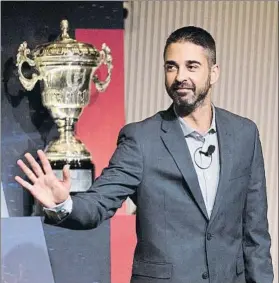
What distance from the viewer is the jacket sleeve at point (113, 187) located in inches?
64.2

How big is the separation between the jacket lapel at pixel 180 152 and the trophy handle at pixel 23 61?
38.6 inches

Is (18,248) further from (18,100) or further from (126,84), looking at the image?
(126,84)

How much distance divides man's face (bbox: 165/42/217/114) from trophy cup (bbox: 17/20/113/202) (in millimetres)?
916

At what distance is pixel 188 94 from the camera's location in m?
1.75

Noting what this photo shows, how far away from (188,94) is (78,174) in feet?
3.29

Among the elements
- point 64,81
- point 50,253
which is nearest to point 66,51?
point 64,81

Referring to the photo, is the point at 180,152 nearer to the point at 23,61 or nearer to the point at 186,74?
the point at 186,74

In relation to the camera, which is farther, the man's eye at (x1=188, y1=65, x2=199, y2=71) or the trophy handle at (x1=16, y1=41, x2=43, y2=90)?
the trophy handle at (x1=16, y1=41, x2=43, y2=90)

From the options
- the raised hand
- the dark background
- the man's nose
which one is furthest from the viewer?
the dark background

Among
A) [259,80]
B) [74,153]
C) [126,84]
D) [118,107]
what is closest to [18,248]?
[74,153]

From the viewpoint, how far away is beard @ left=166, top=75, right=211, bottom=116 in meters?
1.75

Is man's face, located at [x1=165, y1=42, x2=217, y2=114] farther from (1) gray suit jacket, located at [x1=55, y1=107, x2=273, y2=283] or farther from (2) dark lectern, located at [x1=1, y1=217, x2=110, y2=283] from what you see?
(2) dark lectern, located at [x1=1, y1=217, x2=110, y2=283]

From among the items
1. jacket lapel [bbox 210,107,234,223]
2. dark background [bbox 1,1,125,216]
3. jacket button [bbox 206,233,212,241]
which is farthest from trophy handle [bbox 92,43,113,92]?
jacket button [bbox 206,233,212,241]

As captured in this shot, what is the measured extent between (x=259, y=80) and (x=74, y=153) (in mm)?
965
